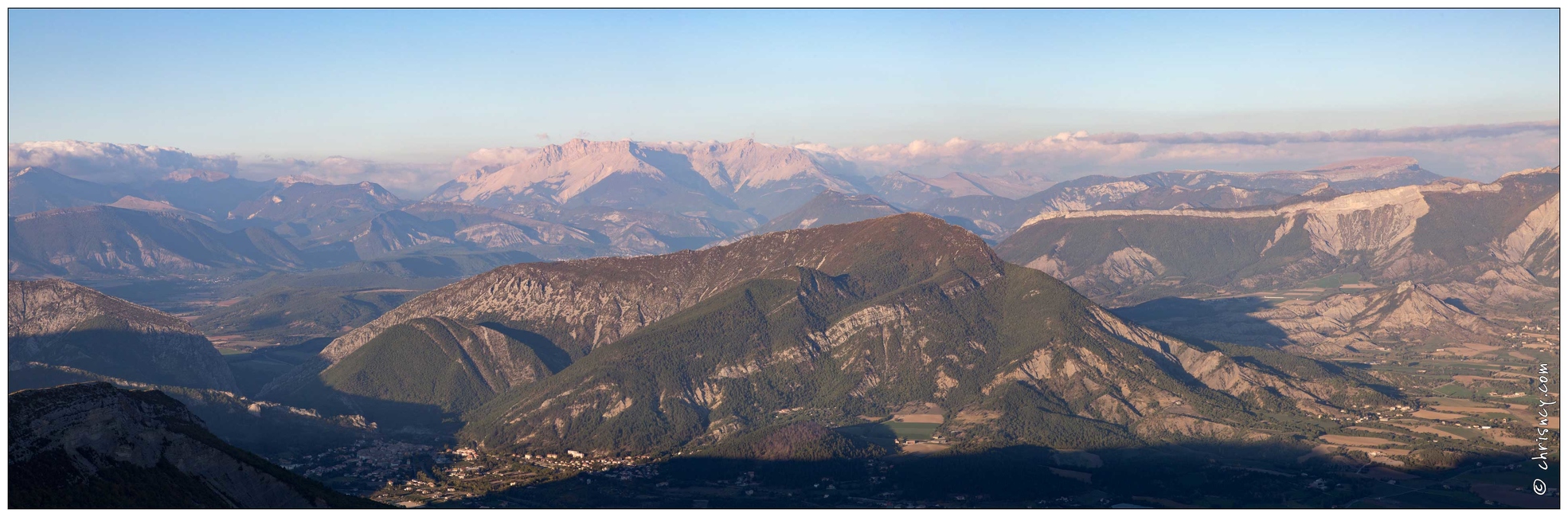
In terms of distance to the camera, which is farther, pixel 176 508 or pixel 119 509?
pixel 176 508

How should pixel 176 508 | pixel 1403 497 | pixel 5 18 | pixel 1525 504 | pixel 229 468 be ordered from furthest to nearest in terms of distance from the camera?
1. pixel 1403 497
2. pixel 1525 504
3. pixel 229 468
4. pixel 176 508
5. pixel 5 18

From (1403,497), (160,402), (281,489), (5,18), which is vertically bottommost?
(1403,497)

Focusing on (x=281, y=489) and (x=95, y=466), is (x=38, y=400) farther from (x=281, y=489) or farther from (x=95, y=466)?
(x=281, y=489)

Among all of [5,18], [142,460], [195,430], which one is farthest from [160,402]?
[5,18]

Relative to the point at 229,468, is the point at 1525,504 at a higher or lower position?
lower

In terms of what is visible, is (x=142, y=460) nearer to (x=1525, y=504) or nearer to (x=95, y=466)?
(x=95, y=466)

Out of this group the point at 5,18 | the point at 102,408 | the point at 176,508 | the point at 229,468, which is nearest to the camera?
the point at 5,18

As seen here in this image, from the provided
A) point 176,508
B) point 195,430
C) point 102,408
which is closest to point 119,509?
point 176,508
